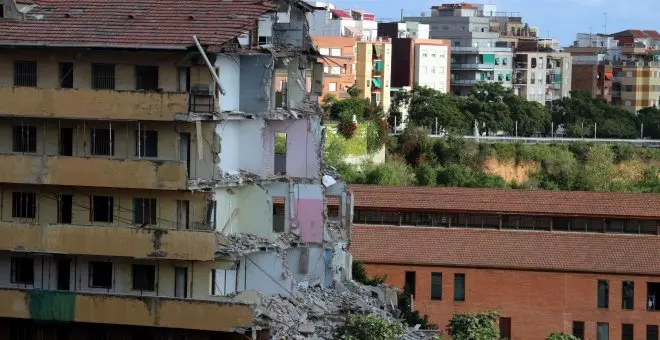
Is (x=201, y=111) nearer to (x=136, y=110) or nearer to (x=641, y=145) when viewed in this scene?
(x=136, y=110)

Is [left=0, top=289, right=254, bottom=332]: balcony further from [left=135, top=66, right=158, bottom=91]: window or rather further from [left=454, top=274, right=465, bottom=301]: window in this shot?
[left=454, top=274, right=465, bottom=301]: window

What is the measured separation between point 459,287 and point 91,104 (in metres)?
21.2

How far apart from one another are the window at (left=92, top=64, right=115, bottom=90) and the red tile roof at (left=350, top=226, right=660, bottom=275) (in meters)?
18.2

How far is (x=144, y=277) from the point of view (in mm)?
39969

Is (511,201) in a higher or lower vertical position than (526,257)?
higher

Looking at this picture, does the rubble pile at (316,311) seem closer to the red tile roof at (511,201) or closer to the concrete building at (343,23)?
the red tile roof at (511,201)

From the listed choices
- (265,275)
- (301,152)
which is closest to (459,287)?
(301,152)

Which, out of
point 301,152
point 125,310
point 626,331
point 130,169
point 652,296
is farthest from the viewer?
point 626,331

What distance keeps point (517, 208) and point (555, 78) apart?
80.6 meters

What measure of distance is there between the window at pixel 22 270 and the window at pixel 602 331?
22.2 metres

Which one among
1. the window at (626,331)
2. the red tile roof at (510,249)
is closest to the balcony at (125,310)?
the red tile roof at (510,249)

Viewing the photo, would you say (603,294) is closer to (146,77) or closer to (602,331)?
(602,331)

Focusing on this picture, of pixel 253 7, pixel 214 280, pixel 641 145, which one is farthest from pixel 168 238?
pixel 641 145

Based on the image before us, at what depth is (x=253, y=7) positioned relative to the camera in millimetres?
40625
